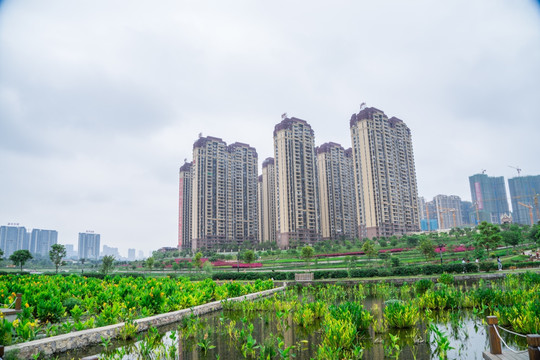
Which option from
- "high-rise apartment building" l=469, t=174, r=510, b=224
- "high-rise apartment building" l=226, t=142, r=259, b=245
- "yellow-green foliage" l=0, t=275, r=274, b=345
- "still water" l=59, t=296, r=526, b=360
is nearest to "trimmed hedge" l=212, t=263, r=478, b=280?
"yellow-green foliage" l=0, t=275, r=274, b=345

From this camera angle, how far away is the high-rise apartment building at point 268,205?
108312 millimetres

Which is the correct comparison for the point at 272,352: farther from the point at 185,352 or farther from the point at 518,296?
the point at 518,296

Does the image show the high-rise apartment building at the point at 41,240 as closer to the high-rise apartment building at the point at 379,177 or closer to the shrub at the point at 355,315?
the high-rise apartment building at the point at 379,177

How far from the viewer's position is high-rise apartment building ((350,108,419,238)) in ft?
263

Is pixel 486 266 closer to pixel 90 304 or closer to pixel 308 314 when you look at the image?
pixel 308 314

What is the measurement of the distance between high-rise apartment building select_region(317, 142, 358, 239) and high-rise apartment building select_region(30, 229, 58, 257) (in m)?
138

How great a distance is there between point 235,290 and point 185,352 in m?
8.89

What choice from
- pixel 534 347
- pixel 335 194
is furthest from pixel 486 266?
pixel 335 194

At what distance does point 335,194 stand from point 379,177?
2181 cm

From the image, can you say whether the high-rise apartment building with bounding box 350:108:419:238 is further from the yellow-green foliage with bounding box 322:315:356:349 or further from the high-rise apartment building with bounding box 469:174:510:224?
the high-rise apartment building with bounding box 469:174:510:224

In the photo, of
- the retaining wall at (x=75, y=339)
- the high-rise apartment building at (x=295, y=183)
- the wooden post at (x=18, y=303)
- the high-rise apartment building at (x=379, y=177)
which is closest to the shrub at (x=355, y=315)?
the retaining wall at (x=75, y=339)

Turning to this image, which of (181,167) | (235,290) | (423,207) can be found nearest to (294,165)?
(181,167)

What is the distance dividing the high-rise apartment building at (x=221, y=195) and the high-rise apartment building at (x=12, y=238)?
103 m

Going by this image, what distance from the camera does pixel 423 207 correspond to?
19825 cm
